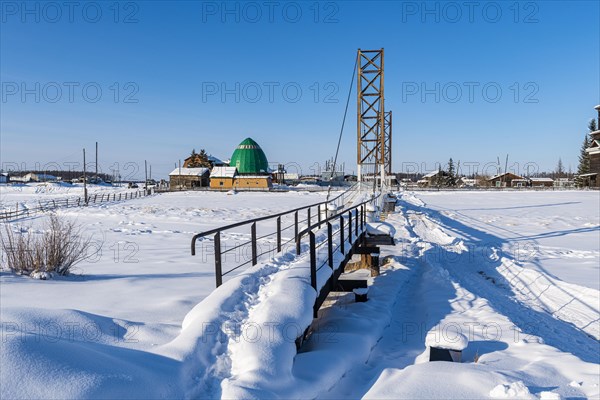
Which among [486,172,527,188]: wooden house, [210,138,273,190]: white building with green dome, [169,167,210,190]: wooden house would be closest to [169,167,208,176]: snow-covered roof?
[169,167,210,190]: wooden house

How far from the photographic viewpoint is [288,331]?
12.3 ft

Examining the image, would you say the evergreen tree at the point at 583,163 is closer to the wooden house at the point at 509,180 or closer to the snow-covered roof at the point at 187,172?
the wooden house at the point at 509,180

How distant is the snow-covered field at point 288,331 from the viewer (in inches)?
107

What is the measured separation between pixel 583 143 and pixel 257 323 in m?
91.0

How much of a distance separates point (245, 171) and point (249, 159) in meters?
2.59

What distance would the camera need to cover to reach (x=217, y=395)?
2.80 m

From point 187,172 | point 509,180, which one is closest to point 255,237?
point 187,172

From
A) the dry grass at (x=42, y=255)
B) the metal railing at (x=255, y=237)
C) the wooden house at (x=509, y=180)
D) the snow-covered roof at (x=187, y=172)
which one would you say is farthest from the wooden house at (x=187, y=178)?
the dry grass at (x=42, y=255)

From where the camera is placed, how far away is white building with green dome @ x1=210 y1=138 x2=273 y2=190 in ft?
229

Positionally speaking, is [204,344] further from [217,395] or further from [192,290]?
[192,290]

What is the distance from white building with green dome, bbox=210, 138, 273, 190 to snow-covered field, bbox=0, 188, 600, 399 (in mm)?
59338

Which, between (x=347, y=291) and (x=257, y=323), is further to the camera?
(x=347, y=291)

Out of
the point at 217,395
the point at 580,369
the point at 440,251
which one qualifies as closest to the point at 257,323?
the point at 217,395

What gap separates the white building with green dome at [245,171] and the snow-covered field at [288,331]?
59.3 meters
